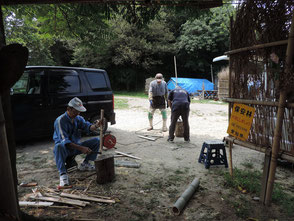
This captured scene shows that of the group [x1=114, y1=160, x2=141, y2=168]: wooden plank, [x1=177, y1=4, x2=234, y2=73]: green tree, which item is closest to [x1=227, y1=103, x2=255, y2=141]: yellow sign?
[x1=114, y1=160, x2=141, y2=168]: wooden plank

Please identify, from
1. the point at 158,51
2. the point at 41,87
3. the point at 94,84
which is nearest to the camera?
the point at 41,87

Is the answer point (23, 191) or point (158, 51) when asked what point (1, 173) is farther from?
point (158, 51)

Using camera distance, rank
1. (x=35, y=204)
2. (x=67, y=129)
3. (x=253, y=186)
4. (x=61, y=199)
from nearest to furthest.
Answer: (x=35, y=204) < (x=61, y=199) < (x=253, y=186) < (x=67, y=129)

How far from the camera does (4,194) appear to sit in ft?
4.41

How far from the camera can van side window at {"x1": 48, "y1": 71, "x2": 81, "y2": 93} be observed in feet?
18.0

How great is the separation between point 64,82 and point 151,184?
3.84m

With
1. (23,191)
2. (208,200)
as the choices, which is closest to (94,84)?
(23,191)

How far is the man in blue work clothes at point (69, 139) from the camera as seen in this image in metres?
3.46

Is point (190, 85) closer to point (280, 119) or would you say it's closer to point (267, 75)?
point (267, 75)

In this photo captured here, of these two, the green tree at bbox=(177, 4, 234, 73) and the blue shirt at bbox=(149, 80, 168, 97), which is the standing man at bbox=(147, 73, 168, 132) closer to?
the blue shirt at bbox=(149, 80, 168, 97)

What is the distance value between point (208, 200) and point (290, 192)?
4.59ft

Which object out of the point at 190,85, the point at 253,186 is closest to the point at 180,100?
the point at 253,186

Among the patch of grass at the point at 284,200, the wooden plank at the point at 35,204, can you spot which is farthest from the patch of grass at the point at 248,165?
the wooden plank at the point at 35,204

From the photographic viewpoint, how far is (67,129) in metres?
3.64
